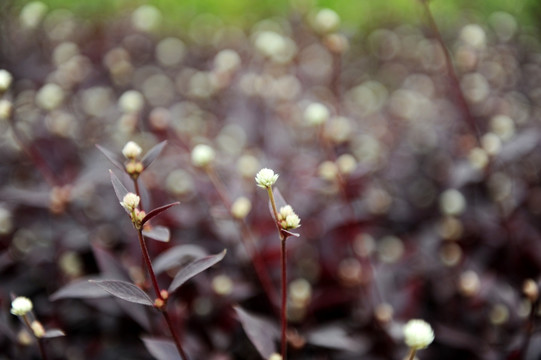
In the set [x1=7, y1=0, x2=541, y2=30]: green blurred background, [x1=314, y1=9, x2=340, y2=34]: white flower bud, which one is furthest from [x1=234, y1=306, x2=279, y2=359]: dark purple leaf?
[x1=7, y1=0, x2=541, y2=30]: green blurred background

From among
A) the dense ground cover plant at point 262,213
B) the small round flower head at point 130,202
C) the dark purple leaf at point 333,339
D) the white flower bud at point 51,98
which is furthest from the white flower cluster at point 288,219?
the white flower bud at point 51,98

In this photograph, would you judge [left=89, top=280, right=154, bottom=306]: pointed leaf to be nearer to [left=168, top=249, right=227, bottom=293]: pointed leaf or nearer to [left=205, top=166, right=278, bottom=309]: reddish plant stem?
[left=168, top=249, right=227, bottom=293]: pointed leaf

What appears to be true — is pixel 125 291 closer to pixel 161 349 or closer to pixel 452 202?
pixel 161 349

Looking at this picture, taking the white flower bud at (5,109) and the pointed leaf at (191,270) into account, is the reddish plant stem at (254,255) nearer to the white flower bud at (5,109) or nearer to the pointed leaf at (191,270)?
the pointed leaf at (191,270)

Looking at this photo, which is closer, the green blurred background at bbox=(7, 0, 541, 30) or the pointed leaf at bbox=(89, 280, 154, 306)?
the pointed leaf at bbox=(89, 280, 154, 306)

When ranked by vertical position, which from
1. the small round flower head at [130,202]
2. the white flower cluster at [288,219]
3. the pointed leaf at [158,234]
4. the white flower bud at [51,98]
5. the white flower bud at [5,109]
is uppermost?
the small round flower head at [130,202]

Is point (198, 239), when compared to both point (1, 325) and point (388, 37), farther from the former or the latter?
point (388, 37)

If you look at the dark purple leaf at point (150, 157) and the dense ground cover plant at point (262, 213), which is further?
the dense ground cover plant at point (262, 213)
